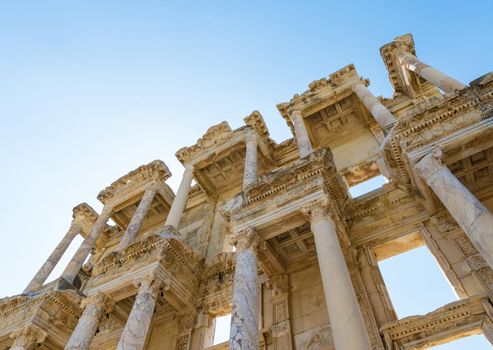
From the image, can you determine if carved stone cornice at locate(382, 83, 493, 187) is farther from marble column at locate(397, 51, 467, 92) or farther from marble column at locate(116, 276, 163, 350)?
marble column at locate(116, 276, 163, 350)

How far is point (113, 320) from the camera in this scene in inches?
614

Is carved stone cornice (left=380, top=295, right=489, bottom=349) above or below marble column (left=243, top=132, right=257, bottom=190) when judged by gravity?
below

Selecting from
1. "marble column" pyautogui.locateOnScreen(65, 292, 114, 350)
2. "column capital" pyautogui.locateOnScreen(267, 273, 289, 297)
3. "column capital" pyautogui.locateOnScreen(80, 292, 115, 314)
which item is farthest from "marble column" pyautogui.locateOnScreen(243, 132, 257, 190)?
"marble column" pyautogui.locateOnScreen(65, 292, 114, 350)

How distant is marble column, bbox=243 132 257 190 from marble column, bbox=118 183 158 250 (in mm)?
5256

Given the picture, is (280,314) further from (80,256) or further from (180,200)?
(80,256)

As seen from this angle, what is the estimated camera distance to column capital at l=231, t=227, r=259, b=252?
10.9 meters

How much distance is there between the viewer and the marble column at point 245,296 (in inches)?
328

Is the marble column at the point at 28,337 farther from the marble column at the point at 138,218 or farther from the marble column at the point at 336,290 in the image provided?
the marble column at the point at 336,290

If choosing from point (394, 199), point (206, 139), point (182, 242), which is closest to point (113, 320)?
point (182, 242)

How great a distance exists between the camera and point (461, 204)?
8.12m

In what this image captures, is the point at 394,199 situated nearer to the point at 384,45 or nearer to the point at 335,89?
the point at 335,89

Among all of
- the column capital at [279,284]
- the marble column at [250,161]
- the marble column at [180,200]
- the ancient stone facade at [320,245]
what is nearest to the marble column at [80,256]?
the ancient stone facade at [320,245]

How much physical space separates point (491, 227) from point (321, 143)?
12000mm

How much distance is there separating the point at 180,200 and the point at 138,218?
198 centimetres
